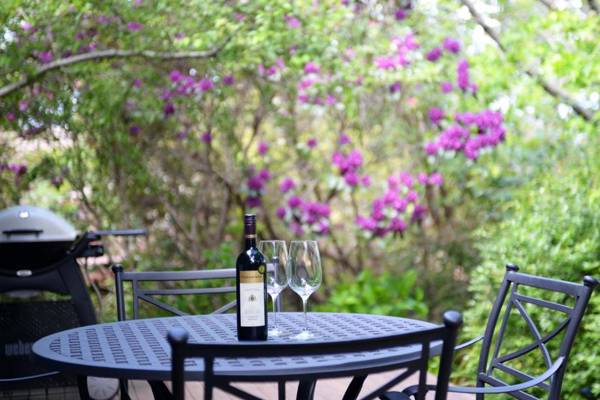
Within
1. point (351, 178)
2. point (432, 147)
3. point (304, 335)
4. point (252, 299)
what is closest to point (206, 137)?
point (351, 178)

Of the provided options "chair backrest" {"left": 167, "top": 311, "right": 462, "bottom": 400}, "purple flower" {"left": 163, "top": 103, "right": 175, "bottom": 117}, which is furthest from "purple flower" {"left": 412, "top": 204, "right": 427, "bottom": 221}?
"chair backrest" {"left": 167, "top": 311, "right": 462, "bottom": 400}

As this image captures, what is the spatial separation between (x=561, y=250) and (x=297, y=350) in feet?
8.90

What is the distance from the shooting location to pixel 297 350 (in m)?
1.50

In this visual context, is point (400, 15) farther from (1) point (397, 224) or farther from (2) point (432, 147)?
(1) point (397, 224)

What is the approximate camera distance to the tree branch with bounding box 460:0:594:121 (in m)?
5.78

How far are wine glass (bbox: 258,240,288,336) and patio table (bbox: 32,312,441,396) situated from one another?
125 millimetres

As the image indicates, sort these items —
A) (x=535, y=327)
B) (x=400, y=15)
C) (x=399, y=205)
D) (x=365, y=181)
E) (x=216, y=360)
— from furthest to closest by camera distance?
(x=400, y=15) → (x=365, y=181) → (x=399, y=205) → (x=535, y=327) → (x=216, y=360)

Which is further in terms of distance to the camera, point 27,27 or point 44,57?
point 44,57

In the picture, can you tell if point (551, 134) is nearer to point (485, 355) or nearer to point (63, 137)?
point (63, 137)

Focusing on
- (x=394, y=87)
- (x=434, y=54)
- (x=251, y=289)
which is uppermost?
(x=434, y=54)

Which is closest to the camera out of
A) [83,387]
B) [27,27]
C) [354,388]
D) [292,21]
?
[354,388]

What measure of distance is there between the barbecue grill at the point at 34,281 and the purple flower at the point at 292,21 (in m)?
2.01

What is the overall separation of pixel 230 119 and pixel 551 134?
2385 mm

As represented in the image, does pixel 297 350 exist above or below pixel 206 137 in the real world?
below
